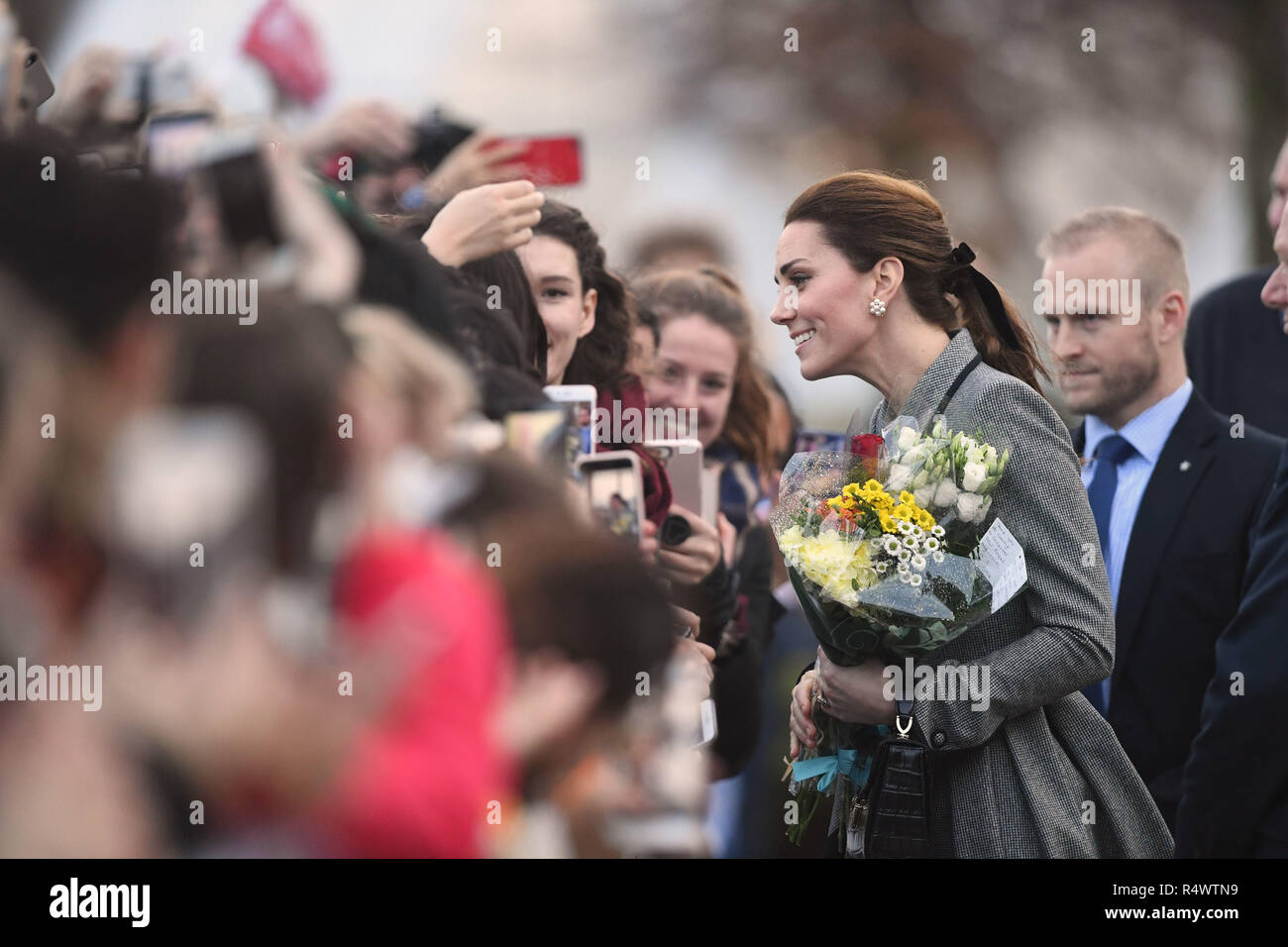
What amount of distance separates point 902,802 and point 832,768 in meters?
0.16

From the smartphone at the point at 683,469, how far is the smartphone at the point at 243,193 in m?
1.47

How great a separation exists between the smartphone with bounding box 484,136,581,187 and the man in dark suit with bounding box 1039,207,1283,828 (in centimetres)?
119

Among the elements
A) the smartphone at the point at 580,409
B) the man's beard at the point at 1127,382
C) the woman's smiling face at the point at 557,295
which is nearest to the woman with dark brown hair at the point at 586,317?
the woman's smiling face at the point at 557,295

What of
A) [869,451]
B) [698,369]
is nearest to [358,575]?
[869,451]

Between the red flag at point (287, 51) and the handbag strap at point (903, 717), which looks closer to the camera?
the handbag strap at point (903, 717)

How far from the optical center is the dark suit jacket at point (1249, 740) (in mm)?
2264

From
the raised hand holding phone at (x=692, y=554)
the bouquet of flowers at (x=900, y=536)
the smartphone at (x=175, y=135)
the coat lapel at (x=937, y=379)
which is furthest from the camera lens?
the raised hand holding phone at (x=692, y=554)

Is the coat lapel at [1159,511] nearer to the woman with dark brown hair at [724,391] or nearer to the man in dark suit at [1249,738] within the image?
the man in dark suit at [1249,738]

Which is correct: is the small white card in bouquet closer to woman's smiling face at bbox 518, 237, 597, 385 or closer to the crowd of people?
the crowd of people

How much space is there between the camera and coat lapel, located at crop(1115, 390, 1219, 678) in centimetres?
274

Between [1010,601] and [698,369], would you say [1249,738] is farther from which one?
[698,369]

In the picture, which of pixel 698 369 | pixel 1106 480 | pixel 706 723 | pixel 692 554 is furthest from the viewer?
pixel 698 369

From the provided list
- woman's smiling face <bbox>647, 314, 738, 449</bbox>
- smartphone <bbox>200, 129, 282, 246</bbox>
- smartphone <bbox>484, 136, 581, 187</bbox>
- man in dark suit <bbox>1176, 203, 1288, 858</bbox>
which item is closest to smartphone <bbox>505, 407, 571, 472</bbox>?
smartphone <bbox>200, 129, 282, 246</bbox>

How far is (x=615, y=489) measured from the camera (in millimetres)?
2168
